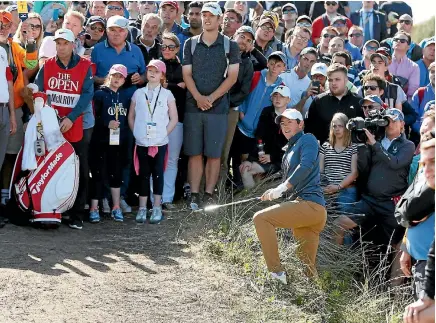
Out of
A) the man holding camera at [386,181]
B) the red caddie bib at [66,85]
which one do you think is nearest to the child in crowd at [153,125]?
the red caddie bib at [66,85]

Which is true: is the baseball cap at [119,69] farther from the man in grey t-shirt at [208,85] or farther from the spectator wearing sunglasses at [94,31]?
the spectator wearing sunglasses at [94,31]

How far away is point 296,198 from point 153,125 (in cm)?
223

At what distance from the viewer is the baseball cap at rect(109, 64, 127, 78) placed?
9867 mm

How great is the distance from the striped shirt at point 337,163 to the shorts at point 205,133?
4.08 ft

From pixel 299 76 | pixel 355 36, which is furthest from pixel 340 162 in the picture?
pixel 355 36

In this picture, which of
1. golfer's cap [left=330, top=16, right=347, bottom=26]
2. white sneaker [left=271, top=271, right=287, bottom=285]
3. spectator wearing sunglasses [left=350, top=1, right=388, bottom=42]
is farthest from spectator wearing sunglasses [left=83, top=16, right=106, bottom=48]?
spectator wearing sunglasses [left=350, top=1, right=388, bottom=42]

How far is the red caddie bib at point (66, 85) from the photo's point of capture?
9.63 m

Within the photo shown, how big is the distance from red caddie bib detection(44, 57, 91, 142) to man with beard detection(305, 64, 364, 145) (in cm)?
292

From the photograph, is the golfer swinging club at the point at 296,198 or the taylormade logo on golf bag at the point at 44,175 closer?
the golfer swinging club at the point at 296,198

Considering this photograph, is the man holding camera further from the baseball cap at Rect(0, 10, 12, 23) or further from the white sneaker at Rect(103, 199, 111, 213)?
the baseball cap at Rect(0, 10, 12, 23)

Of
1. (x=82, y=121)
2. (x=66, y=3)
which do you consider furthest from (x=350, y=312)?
(x=66, y=3)

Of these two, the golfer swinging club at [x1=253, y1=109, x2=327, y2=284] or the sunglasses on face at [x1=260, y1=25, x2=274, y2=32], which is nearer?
the golfer swinging club at [x1=253, y1=109, x2=327, y2=284]

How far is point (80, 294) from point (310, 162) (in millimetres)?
2480

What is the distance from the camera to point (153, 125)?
9.99 metres
